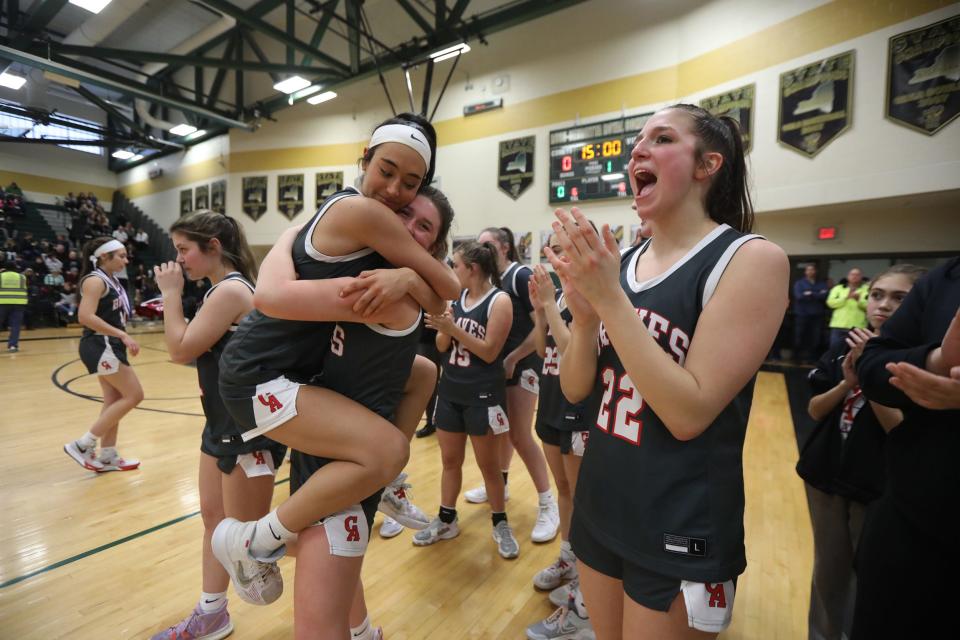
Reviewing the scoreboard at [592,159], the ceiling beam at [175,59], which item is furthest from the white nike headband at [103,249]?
the ceiling beam at [175,59]

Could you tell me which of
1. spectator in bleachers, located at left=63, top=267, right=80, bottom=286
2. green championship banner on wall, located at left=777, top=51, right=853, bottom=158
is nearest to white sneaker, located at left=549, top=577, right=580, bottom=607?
green championship banner on wall, located at left=777, top=51, right=853, bottom=158

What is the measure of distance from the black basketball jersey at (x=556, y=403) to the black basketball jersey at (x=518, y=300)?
56 centimetres

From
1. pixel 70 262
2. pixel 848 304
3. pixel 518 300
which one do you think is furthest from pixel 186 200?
pixel 848 304

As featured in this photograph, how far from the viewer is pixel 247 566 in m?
1.27

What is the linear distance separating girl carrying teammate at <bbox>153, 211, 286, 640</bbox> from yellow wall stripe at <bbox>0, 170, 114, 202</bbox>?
944 inches

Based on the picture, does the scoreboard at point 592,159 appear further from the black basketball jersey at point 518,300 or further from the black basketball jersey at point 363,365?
the black basketball jersey at point 363,365

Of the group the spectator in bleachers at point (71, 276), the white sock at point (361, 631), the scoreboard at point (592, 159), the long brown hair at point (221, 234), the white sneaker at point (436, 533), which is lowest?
the white sneaker at point (436, 533)

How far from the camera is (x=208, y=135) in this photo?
1574 cm

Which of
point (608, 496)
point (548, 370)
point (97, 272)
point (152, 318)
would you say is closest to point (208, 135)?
point (152, 318)

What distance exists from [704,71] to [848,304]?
4.36 metres

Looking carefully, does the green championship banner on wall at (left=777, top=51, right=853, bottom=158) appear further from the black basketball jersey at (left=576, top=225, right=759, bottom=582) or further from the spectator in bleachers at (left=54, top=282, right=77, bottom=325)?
the spectator in bleachers at (left=54, top=282, right=77, bottom=325)

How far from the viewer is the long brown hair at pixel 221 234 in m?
1.99

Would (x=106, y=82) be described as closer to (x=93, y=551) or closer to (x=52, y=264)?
(x=52, y=264)

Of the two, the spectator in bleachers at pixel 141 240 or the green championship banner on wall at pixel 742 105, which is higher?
the green championship banner on wall at pixel 742 105
